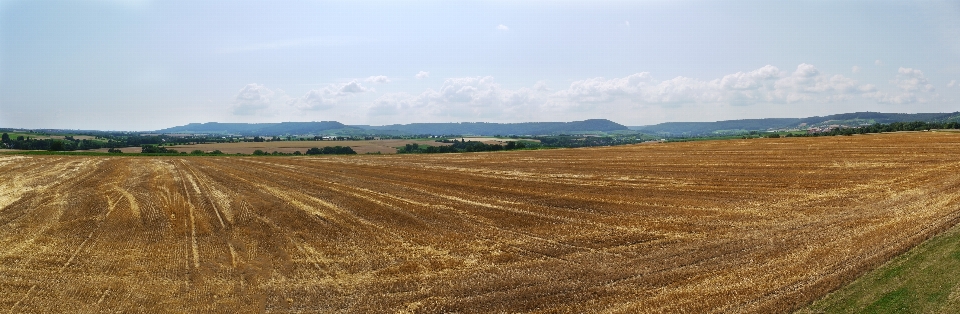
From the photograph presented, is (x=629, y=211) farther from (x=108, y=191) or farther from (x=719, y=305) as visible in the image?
(x=108, y=191)

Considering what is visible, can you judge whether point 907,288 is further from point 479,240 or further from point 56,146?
point 56,146

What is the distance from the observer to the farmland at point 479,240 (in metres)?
11.0

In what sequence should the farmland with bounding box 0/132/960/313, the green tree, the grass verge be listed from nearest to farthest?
the grass verge → the farmland with bounding box 0/132/960/313 → the green tree

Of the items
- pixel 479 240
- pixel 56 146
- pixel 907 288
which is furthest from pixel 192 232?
pixel 56 146

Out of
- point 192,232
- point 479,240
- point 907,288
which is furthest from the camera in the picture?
point 192,232

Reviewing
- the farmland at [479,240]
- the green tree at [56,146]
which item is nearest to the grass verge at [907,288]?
the farmland at [479,240]

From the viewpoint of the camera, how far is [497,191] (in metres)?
25.9

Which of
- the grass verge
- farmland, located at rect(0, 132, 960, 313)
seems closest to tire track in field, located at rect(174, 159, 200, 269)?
farmland, located at rect(0, 132, 960, 313)

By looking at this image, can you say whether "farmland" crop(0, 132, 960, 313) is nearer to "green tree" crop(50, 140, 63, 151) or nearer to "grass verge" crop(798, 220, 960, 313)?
"grass verge" crop(798, 220, 960, 313)

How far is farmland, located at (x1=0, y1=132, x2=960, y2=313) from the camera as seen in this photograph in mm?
10961

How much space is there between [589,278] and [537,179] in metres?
18.9

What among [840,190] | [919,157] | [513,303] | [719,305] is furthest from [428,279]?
[919,157]

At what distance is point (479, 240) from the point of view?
15586mm

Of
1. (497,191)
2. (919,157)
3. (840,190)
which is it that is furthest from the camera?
(919,157)
